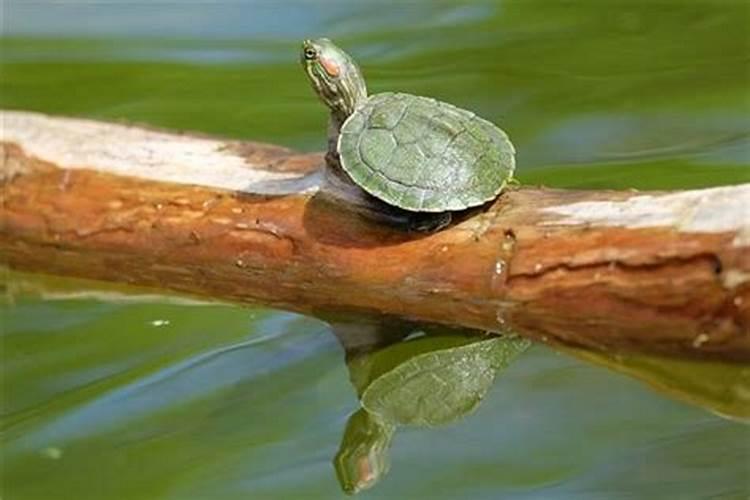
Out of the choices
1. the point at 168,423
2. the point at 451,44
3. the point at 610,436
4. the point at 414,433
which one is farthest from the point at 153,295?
the point at 451,44

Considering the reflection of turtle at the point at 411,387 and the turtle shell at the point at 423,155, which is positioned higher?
the turtle shell at the point at 423,155

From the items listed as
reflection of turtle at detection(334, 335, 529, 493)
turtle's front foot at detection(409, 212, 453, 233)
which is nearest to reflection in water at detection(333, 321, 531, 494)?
reflection of turtle at detection(334, 335, 529, 493)

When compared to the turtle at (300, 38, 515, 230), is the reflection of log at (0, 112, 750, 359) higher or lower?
lower

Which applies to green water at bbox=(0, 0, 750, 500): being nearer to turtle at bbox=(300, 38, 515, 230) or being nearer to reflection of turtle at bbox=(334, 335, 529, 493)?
reflection of turtle at bbox=(334, 335, 529, 493)

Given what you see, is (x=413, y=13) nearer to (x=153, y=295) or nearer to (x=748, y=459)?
(x=153, y=295)

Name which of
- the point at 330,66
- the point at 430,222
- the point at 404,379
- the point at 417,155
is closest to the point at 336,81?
the point at 330,66

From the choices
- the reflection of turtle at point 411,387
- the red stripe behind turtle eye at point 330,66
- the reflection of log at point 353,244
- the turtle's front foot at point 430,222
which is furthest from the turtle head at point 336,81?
the reflection of turtle at point 411,387

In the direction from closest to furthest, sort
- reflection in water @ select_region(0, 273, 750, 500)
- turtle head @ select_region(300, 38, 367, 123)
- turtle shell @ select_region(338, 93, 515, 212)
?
reflection in water @ select_region(0, 273, 750, 500) < turtle shell @ select_region(338, 93, 515, 212) < turtle head @ select_region(300, 38, 367, 123)

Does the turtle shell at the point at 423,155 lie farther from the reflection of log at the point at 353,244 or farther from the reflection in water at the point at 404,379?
the reflection in water at the point at 404,379

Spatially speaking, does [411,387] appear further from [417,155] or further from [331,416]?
[417,155]
